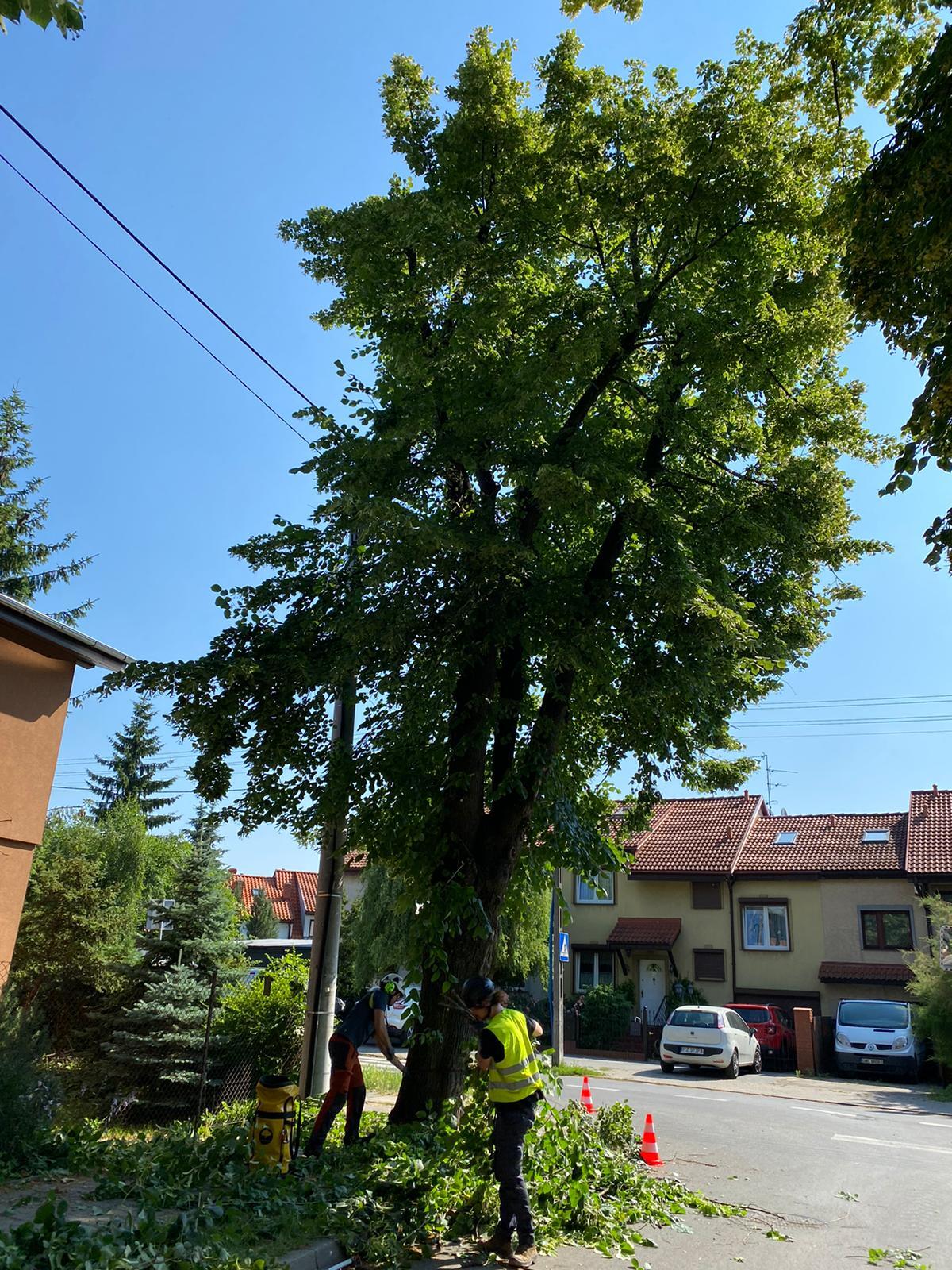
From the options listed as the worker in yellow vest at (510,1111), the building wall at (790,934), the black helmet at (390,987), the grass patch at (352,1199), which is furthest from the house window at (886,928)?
the worker in yellow vest at (510,1111)

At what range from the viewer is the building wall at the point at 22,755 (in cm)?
1030

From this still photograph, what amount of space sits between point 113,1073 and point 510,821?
25.3ft

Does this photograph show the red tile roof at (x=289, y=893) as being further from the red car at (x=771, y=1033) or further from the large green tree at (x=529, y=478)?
the large green tree at (x=529, y=478)

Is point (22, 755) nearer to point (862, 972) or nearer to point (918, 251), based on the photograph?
point (918, 251)

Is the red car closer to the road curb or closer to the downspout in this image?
the road curb

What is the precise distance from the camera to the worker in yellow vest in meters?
6.33

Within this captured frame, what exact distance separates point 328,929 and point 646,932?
A: 25.2m

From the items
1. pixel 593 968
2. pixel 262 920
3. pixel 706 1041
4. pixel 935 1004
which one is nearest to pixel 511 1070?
pixel 706 1041

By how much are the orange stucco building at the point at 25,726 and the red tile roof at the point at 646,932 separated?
25234mm

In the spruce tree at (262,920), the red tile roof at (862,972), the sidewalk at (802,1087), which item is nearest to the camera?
the sidewalk at (802,1087)

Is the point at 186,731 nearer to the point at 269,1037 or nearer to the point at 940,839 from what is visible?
the point at 269,1037

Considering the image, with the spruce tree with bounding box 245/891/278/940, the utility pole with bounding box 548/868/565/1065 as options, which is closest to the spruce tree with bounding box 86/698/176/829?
the spruce tree with bounding box 245/891/278/940

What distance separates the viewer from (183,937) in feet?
48.4

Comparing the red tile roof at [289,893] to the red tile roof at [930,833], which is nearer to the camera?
the red tile roof at [930,833]
